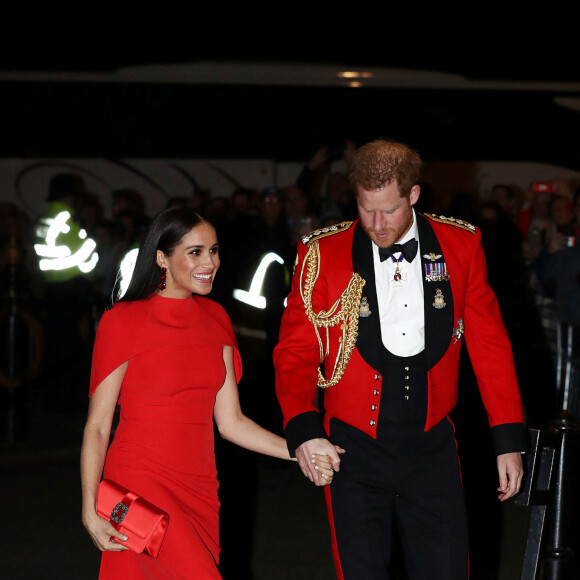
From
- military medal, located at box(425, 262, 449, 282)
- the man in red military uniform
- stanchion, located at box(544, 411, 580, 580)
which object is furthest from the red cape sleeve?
stanchion, located at box(544, 411, 580, 580)

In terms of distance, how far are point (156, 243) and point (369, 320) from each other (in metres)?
0.74

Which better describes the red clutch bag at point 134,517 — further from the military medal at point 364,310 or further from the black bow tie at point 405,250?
the black bow tie at point 405,250

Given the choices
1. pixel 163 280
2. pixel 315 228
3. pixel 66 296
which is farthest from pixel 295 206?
pixel 163 280

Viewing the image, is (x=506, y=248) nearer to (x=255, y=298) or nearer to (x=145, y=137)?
(x=255, y=298)

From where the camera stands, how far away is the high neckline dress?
3.02 meters

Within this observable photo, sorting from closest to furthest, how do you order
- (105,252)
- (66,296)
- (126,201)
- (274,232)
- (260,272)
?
(260,272), (274,232), (66,296), (105,252), (126,201)

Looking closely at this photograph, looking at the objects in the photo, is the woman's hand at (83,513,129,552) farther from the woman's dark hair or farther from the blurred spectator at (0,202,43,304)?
the blurred spectator at (0,202,43,304)

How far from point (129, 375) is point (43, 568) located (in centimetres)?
237

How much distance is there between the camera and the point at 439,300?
324cm

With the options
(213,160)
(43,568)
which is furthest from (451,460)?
(213,160)

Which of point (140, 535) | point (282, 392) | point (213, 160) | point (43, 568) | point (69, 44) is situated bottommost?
point (43, 568)

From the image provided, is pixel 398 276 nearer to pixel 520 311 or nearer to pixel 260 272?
pixel 260 272

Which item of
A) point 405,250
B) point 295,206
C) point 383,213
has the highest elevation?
point 295,206

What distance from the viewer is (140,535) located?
2.88 m
